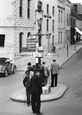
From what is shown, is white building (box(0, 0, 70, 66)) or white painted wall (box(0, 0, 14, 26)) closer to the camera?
white painted wall (box(0, 0, 14, 26))

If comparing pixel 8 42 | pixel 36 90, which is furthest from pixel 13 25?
pixel 36 90

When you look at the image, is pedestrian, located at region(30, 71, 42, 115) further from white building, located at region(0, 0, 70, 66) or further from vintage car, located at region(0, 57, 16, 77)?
white building, located at region(0, 0, 70, 66)

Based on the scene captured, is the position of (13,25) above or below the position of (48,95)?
above

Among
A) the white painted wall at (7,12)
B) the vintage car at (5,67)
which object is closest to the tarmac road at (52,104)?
the vintage car at (5,67)

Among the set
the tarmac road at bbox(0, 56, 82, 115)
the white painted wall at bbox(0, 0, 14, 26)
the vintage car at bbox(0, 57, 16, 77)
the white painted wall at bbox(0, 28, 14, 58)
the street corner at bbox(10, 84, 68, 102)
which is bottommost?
the tarmac road at bbox(0, 56, 82, 115)

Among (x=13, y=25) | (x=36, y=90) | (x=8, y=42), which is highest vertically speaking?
(x=13, y=25)

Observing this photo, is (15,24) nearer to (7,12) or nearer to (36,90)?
(7,12)

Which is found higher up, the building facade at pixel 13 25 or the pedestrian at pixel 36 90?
the building facade at pixel 13 25

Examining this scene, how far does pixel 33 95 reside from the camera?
1215 centimetres

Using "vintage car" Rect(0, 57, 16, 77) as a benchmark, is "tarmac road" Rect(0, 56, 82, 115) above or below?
below

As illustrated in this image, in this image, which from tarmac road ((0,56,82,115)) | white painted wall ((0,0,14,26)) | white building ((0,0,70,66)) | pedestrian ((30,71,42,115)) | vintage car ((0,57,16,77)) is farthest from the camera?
white building ((0,0,70,66))

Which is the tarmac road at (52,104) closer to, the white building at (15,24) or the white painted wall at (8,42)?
the white painted wall at (8,42)

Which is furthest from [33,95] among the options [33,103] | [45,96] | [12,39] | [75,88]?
[12,39]

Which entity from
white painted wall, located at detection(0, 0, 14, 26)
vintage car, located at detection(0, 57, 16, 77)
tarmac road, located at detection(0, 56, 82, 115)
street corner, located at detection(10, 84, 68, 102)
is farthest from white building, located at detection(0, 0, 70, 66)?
street corner, located at detection(10, 84, 68, 102)
